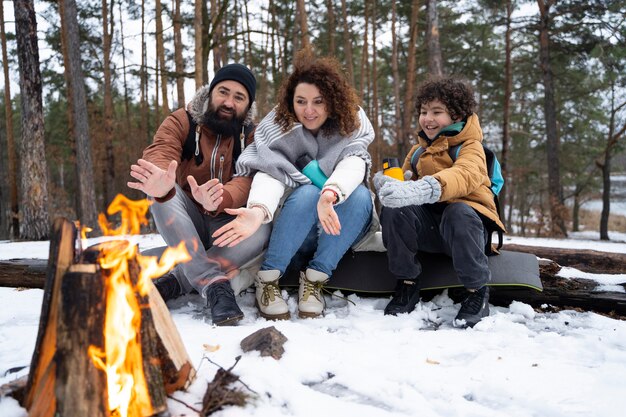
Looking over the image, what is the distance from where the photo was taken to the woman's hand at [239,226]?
2.06 meters

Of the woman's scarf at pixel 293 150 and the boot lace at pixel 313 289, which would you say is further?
the woman's scarf at pixel 293 150

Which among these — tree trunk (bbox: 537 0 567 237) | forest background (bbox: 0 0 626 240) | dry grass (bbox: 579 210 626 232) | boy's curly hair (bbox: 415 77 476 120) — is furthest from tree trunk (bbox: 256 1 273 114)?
dry grass (bbox: 579 210 626 232)

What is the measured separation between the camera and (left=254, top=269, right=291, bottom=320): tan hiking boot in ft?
7.91

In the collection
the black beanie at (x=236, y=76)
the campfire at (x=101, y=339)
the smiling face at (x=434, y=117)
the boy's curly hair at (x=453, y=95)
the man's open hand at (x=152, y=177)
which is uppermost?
the black beanie at (x=236, y=76)

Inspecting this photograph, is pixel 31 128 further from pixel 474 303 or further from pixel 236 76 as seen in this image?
pixel 474 303

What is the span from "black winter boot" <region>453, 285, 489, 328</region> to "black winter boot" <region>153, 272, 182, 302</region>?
5.81 feet

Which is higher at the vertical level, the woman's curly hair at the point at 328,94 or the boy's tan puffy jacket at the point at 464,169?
the woman's curly hair at the point at 328,94

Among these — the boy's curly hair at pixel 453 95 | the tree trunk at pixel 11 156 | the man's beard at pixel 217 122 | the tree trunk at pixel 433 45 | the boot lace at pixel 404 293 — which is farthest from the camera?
the tree trunk at pixel 11 156

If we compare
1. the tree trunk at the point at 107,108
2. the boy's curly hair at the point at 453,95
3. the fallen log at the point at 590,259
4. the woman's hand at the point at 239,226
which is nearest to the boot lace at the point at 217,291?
the woman's hand at the point at 239,226

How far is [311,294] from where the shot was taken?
98.7 inches

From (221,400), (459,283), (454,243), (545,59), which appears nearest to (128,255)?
(221,400)

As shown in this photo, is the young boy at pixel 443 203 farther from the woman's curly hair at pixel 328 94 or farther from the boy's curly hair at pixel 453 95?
the woman's curly hair at pixel 328 94

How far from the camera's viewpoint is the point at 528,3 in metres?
11.6

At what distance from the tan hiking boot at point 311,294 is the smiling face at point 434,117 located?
1.22 metres
